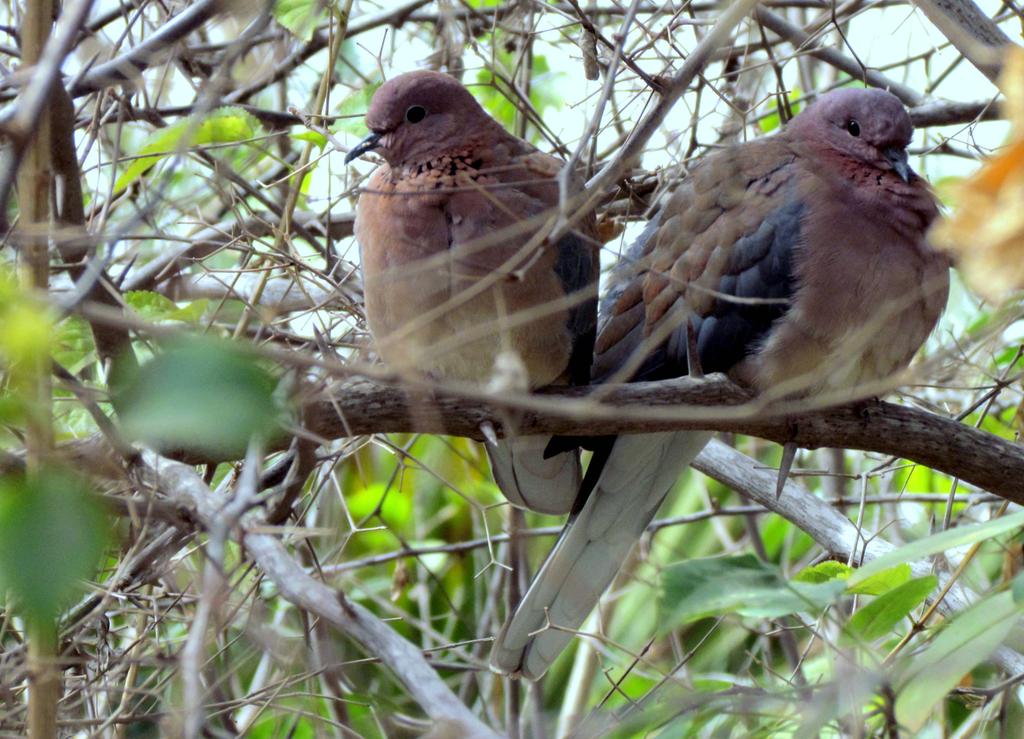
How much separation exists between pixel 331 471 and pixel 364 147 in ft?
2.63

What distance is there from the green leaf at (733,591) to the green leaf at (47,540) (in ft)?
2.31

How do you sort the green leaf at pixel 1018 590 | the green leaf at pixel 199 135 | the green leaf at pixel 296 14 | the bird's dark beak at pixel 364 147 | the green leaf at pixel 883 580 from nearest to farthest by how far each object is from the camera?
the green leaf at pixel 1018 590 < the green leaf at pixel 883 580 < the green leaf at pixel 199 135 < the green leaf at pixel 296 14 < the bird's dark beak at pixel 364 147

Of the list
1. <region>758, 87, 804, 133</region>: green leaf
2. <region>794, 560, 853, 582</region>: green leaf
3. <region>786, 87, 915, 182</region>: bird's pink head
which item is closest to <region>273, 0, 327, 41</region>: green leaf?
<region>786, 87, 915, 182</region>: bird's pink head

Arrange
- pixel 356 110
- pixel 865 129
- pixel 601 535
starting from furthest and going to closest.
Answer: pixel 601 535 → pixel 356 110 → pixel 865 129

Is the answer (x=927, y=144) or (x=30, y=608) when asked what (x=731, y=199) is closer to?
(x=927, y=144)

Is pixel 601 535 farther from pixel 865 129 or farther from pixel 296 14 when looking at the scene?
pixel 296 14

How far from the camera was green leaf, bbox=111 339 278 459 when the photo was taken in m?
1.07

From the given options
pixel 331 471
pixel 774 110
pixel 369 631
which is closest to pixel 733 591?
pixel 369 631

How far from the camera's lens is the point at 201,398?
109 centimetres

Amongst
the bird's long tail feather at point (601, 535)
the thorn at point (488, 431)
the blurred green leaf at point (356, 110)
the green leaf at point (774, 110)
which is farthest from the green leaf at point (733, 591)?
the green leaf at point (774, 110)

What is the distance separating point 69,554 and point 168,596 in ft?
4.22

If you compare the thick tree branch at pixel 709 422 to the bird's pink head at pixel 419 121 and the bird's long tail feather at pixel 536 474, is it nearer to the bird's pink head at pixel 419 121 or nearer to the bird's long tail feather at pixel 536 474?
the bird's long tail feather at pixel 536 474

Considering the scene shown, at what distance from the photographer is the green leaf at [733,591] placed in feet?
4.81

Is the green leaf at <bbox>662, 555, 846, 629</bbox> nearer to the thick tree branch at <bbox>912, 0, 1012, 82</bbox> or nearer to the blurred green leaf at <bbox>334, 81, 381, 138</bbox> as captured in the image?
the thick tree branch at <bbox>912, 0, 1012, 82</bbox>
